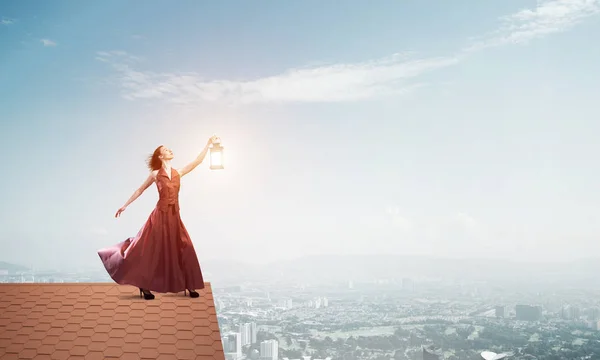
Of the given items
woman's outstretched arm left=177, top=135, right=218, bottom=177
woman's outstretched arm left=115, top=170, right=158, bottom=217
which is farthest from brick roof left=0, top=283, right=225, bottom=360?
woman's outstretched arm left=177, top=135, right=218, bottom=177

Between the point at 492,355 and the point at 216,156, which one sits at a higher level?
the point at 216,156

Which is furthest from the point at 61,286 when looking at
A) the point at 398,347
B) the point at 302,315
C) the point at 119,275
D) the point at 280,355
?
the point at 398,347

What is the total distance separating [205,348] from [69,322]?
67.3 inches

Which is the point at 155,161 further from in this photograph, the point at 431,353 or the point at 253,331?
the point at 431,353

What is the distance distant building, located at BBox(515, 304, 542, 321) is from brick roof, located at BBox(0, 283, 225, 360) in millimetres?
11294

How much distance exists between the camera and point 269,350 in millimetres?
12133

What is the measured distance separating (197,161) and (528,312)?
11878 mm

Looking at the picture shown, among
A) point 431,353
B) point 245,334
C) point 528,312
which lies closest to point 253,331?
point 245,334

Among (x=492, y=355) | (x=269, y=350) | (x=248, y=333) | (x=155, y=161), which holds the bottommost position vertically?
(x=492, y=355)

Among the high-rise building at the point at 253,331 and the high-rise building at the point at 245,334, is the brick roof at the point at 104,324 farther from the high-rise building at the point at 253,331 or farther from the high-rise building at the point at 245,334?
the high-rise building at the point at 253,331

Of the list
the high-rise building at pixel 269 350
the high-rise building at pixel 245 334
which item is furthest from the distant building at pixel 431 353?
the high-rise building at pixel 245 334

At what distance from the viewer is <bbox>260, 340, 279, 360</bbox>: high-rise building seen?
38.4 ft

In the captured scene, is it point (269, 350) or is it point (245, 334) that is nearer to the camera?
point (245, 334)

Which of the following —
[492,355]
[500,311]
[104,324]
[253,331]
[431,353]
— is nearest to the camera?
[104,324]
